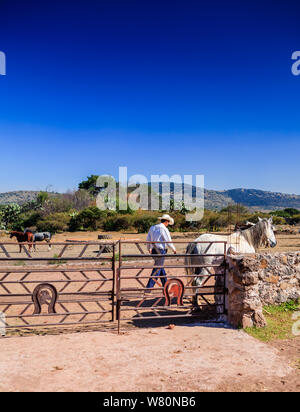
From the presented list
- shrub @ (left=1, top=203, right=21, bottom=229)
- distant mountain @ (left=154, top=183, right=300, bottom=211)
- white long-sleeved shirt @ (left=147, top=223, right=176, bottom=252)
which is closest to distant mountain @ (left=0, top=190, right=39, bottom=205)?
distant mountain @ (left=154, top=183, right=300, bottom=211)

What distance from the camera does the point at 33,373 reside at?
4.29 m

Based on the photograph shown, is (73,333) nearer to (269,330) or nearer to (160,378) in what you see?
(160,378)

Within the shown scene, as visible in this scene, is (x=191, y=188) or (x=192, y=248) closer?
(x=192, y=248)

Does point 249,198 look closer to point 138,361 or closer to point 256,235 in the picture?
point 256,235

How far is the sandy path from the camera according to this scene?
409 centimetres

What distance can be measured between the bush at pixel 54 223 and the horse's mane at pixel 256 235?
24.8 m

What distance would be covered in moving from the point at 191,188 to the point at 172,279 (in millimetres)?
105448

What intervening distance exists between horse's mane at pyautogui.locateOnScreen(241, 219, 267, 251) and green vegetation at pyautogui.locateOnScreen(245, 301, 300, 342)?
76.5 inches

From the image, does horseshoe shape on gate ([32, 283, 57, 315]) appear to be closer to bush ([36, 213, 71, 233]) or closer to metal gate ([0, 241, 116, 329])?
metal gate ([0, 241, 116, 329])

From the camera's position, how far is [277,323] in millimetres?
6273

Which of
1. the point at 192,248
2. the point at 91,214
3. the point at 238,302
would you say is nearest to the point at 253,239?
the point at 192,248

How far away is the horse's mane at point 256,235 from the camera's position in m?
8.71

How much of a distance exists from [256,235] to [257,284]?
2733 mm

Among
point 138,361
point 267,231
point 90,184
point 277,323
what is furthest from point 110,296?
point 90,184
